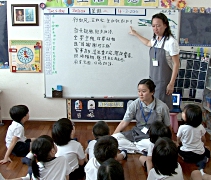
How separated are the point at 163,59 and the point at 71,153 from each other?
4.78 feet

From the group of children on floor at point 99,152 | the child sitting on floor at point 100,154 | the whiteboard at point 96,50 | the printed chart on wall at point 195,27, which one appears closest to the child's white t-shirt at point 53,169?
the group of children on floor at point 99,152

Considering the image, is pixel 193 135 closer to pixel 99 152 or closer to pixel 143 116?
pixel 143 116

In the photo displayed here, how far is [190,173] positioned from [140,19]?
206cm

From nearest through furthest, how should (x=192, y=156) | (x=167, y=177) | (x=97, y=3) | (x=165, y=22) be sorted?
(x=167, y=177), (x=192, y=156), (x=165, y=22), (x=97, y=3)

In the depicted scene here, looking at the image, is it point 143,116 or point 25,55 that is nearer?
point 143,116

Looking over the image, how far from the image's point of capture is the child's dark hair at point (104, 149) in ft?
5.67

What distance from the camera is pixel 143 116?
2.77 m

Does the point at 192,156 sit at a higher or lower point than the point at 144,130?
lower

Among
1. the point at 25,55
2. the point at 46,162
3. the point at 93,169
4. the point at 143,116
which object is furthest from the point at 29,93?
the point at 93,169

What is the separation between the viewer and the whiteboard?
11.3ft

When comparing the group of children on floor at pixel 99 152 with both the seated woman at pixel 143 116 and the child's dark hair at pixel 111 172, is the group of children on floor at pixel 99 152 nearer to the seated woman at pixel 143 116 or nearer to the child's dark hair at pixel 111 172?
the child's dark hair at pixel 111 172

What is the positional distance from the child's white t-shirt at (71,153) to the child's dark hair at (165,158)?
668 mm

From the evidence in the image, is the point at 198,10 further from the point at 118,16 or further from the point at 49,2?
the point at 49,2

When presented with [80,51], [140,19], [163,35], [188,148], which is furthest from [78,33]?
[188,148]
